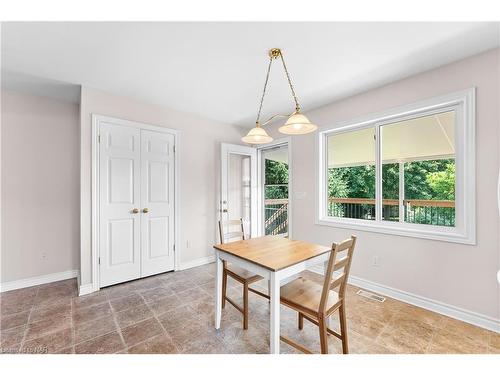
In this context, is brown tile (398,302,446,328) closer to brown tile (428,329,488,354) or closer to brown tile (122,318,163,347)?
brown tile (428,329,488,354)

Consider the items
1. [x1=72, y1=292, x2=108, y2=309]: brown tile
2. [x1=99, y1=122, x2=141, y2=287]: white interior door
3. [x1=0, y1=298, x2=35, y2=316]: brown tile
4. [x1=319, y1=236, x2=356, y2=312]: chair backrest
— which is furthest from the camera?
[x1=99, y1=122, x2=141, y2=287]: white interior door

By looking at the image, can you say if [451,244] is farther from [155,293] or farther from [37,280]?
[37,280]

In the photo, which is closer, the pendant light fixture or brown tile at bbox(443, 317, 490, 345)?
the pendant light fixture

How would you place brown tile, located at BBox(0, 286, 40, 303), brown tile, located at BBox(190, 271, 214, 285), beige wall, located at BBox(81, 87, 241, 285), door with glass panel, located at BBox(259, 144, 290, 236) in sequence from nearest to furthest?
brown tile, located at BBox(0, 286, 40, 303)
beige wall, located at BBox(81, 87, 241, 285)
brown tile, located at BBox(190, 271, 214, 285)
door with glass panel, located at BBox(259, 144, 290, 236)

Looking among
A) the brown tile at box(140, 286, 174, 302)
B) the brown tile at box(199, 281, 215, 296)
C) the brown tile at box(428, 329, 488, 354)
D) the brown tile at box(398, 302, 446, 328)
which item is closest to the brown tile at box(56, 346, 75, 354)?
the brown tile at box(140, 286, 174, 302)

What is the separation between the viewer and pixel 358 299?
254 centimetres

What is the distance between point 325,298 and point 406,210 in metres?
1.87

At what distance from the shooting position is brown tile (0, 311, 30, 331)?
2.06m

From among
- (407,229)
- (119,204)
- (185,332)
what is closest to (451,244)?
(407,229)

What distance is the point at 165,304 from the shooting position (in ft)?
8.05

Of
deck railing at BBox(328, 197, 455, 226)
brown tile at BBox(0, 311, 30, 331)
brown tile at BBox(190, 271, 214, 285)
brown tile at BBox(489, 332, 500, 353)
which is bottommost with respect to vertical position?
brown tile at BBox(190, 271, 214, 285)

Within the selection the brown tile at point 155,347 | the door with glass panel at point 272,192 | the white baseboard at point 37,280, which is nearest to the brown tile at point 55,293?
the white baseboard at point 37,280

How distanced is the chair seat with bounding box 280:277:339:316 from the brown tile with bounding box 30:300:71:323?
220 centimetres

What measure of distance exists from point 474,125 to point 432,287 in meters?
1.65
